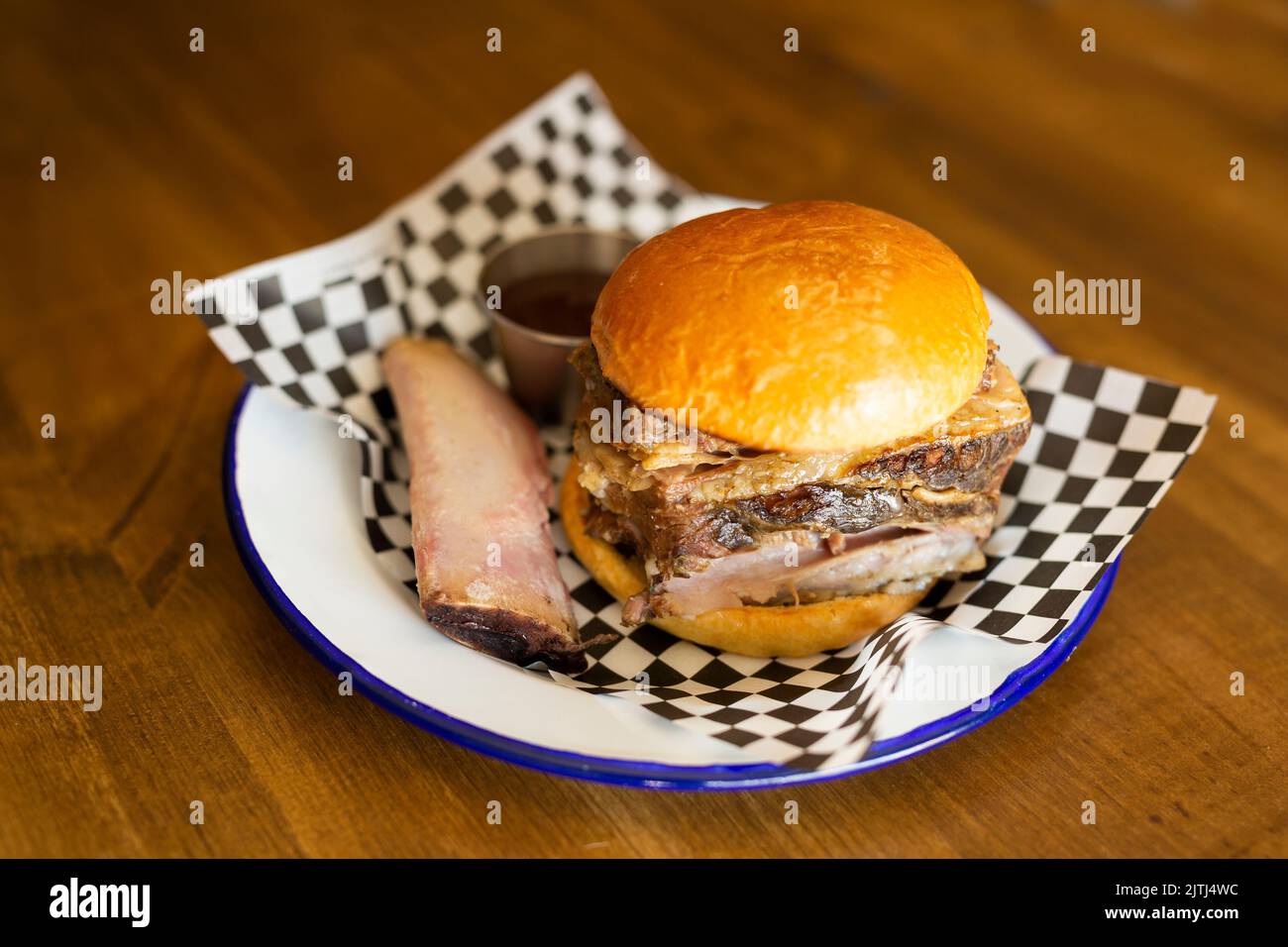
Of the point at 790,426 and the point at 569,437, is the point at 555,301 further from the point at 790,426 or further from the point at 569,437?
the point at 790,426

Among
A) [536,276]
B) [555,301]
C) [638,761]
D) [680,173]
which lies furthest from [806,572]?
[680,173]

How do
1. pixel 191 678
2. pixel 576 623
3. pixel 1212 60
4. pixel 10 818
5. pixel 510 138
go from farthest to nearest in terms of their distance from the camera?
1. pixel 1212 60
2. pixel 510 138
3. pixel 576 623
4. pixel 191 678
5. pixel 10 818

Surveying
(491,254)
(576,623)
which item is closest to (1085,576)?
(576,623)

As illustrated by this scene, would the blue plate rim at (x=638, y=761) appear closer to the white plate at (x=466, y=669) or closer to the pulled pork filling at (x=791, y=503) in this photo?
the white plate at (x=466, y=669)

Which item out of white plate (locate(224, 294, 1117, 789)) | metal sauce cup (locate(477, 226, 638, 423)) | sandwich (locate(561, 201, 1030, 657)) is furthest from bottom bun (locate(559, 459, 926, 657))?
metal sauce cup (locate(477, 226, 638, 423))

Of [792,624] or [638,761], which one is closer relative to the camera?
[638,761]

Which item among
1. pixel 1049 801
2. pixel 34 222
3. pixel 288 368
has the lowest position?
pixel 1049 801

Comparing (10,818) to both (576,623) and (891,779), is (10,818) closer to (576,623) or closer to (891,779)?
(576,623)
